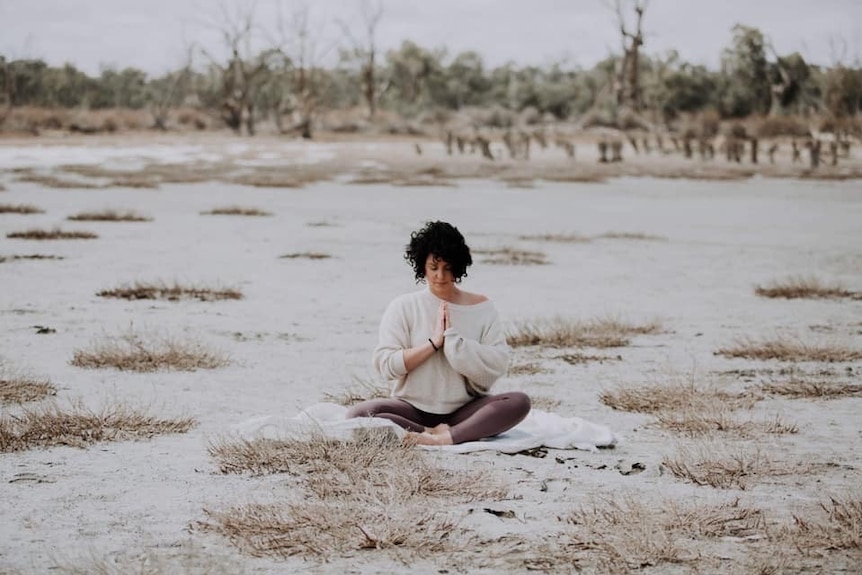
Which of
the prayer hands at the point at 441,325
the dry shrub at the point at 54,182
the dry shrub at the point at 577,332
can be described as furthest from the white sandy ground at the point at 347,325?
the dry shrub at the point at 54,182

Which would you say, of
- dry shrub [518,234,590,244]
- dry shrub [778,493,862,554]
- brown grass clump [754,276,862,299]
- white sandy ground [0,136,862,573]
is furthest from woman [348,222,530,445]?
dry shrub [518,234,590,244]

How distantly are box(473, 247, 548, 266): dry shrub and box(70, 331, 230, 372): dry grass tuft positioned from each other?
264 inches

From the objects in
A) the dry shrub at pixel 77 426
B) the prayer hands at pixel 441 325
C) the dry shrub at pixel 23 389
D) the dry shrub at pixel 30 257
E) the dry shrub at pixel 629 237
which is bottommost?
the dry shrub at pixel 629 237

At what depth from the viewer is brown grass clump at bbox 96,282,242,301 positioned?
1137 cm

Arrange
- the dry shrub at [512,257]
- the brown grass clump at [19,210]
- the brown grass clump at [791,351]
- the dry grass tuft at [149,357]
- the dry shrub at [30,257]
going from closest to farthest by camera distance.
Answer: the dry grass tuft at [149,357]
the brown grass clump at [791,351]
the dry shrub at [30,257]
the dry shrub at [512,257]
the brown grass clump at [19,210]

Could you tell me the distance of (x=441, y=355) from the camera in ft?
19.4

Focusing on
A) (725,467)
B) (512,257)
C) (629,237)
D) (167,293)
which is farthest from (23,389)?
(629,237)

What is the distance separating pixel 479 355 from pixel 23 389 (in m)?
2.82

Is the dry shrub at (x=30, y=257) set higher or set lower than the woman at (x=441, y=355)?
lower

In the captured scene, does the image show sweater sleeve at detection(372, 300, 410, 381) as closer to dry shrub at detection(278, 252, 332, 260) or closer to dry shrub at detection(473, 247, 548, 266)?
dry shrub at detection(473, 247, 548, 266)

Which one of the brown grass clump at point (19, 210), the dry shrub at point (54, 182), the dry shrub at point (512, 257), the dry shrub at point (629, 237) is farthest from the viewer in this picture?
the dry shrub at point (54, 182)

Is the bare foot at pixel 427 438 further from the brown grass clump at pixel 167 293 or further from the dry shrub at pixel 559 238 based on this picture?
the dry shrub at pixel 559 238

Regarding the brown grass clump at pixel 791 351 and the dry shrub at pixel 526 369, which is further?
the brown grass clump at pixel 791 351

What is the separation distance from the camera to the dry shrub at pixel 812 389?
743cm
